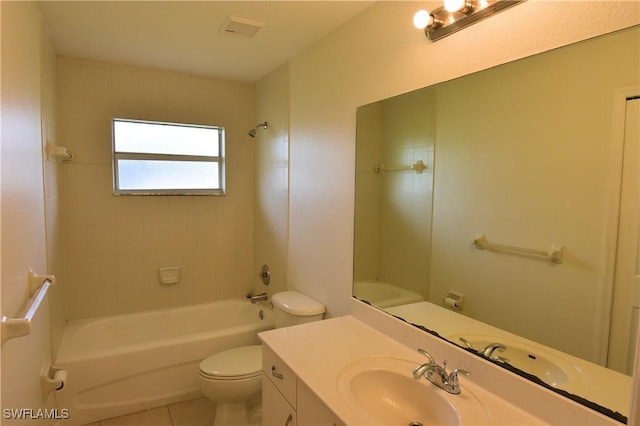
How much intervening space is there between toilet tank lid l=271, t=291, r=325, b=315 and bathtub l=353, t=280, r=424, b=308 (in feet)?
1.23

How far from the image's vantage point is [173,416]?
2389 millimetres

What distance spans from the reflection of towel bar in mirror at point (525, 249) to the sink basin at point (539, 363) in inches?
11.7

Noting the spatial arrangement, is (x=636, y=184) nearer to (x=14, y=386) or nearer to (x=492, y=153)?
(x=492, y=153)

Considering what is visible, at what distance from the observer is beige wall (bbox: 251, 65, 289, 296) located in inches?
109

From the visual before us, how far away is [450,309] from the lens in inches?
57.1

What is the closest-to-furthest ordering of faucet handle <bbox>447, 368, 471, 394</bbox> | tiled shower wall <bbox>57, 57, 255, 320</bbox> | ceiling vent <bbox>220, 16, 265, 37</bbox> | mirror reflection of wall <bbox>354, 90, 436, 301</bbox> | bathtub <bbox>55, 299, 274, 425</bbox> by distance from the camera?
faucet handle <bbox>447, 368, 471, 394</bbox>
mirror reflection of wall <bbox>354, 90, 436, 301</bbox>
ceiling vent <bbox>220, 16, 265, 37</bbox>
bathtub <bbox>55, 299, 274, 425</bbox>
tiled shower wall <bbox>57, 57, 255, 320</bbox>

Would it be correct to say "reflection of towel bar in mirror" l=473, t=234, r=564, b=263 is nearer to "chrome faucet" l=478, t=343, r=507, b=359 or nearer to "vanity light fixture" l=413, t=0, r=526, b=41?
"chrome faucet" l=478, t=343, r=507, b=359

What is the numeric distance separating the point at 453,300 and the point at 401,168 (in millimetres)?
648

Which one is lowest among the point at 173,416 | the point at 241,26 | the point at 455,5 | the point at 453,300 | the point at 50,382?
the point at 173,416

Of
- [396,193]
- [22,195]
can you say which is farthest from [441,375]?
[22,195]

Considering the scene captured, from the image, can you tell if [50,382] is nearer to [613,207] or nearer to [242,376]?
[242,376]

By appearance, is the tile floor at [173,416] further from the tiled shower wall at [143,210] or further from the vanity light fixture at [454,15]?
the vanity light fixture at [454,15]

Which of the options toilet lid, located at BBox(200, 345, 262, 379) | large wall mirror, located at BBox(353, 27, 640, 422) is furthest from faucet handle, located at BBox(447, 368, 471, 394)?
toilet lid, located at BBox(200, 345, 262, 379)

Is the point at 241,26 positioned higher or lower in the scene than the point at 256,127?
higher
